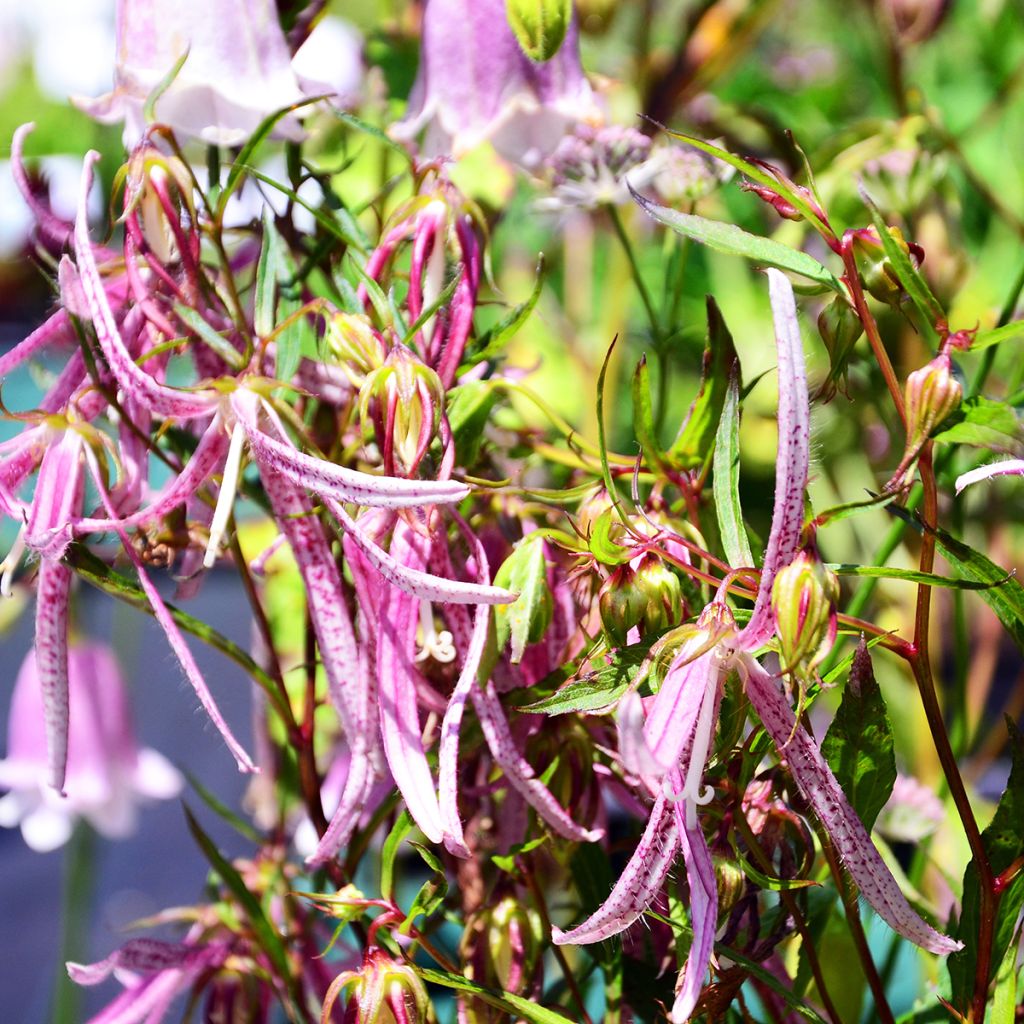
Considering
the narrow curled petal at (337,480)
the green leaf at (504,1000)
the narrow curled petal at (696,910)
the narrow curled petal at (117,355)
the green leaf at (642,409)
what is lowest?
the green leaf at (504,1000)

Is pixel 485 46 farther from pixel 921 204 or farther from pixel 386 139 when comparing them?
pixel 921 204

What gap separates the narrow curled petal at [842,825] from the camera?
250mm

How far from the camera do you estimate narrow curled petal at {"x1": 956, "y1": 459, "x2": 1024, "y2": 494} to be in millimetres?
262

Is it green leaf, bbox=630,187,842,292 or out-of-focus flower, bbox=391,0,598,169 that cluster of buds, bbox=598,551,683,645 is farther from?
out-of-focus flower, bbox=391,0,598,169

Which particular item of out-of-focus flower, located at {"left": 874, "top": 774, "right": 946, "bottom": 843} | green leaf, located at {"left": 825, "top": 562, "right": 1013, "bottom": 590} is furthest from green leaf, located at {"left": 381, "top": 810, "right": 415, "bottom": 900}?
out-of-focus flower, located at {"left": 874, "top": 774, "right": 946, "bottom": 843}

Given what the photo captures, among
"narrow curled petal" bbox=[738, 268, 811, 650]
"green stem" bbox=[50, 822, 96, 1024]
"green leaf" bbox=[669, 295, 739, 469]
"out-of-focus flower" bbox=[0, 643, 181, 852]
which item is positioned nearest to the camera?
"narrow curled petal" bbox=[738, 268, 811, 650]

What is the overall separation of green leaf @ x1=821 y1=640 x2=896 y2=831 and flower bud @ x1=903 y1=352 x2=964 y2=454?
5 centimetres

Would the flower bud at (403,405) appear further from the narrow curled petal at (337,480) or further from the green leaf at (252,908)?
the green leaf at (252,908)

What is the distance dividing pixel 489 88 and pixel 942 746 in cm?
27

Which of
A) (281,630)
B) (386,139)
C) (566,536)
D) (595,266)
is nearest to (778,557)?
(566,536)

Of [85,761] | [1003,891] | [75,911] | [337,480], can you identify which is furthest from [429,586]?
[75,911]

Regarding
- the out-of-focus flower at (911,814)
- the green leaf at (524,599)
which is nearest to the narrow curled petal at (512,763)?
the green leaf at (524,599)

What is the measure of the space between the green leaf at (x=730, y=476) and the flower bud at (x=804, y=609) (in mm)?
41

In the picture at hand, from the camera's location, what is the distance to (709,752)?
263 millimetres
